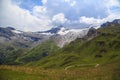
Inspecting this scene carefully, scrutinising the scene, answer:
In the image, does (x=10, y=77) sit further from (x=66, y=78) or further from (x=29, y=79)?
(x=66, y=78)

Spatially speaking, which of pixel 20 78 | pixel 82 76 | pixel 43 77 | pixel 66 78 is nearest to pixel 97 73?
pixel 82 76

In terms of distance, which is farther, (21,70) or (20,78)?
(21,70)

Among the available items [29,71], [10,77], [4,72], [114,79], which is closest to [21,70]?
[29,71]

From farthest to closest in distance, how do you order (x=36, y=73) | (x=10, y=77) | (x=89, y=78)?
(x=36, y=73)
(x=89, y=78)
(x=10, y=77)

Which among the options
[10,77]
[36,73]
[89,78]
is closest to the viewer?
[10,77]

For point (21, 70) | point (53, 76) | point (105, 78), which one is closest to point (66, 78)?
point (53, 76)

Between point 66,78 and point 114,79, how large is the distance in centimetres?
1115

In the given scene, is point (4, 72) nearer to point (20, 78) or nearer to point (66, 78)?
point (20, 78)

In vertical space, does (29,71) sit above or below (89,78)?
above

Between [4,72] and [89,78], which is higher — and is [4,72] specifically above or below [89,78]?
above

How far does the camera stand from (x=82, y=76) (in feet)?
241

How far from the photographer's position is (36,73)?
248ft

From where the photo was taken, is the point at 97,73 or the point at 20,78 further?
the point at 97,73

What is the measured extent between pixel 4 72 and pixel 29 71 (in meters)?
8.34
